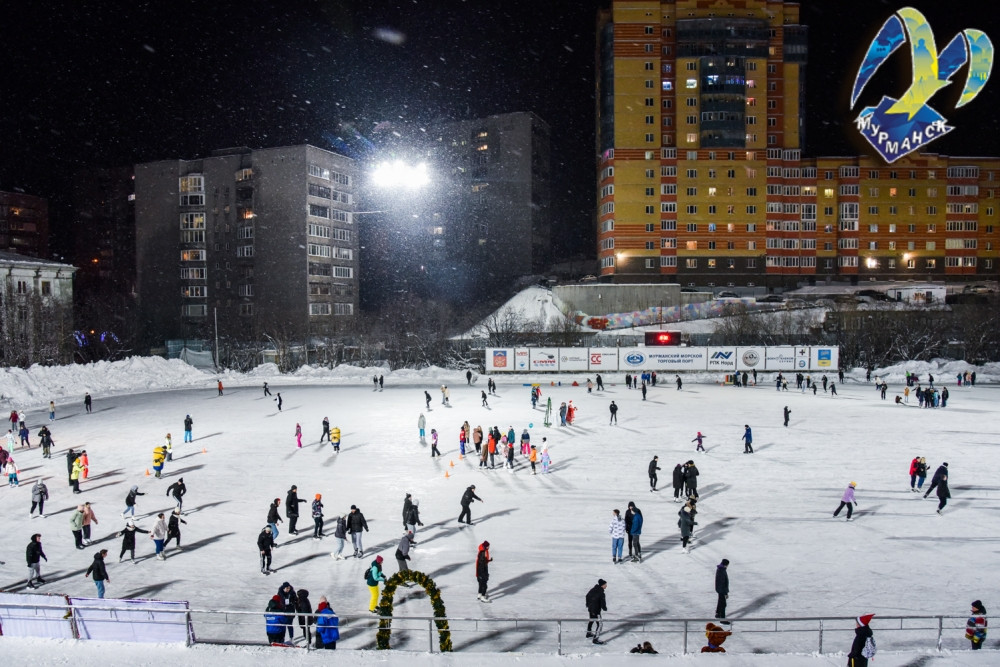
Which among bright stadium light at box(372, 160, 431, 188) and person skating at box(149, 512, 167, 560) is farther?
bright stadium light at box(372, 160, 431, 188)

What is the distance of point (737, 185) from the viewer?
267 ft

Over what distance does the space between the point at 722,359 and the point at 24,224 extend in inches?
5415

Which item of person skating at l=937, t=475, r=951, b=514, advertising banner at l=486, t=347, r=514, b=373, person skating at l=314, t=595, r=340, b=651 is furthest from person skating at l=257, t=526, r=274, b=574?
advertising banner at l=486, t=347, r=514, b=373

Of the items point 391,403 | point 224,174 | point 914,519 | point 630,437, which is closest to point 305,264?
point 224,174

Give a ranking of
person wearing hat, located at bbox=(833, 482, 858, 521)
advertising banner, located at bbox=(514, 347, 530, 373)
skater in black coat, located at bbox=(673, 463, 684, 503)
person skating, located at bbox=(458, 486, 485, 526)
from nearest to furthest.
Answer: person skating, located at bbox=(458, 486, 485, 526)
person wearing hat, located at bbox=(833, 482, 858, 521)
skater in black coat, located at bbox=(673, 463, 684, 503)
advertising banner, located at bbox=(514, 347, 530, 373)

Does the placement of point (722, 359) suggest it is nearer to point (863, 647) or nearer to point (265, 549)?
point (265, 549)

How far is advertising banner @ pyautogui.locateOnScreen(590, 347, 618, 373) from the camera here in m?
50.4

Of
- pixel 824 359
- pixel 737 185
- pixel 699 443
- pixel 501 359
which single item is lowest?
pixel 699 443

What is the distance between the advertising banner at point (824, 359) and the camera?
160 feet

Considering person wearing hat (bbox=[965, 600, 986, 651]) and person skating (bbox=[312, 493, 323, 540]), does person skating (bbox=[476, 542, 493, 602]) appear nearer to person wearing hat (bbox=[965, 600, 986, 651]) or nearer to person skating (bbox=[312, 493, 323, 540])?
person skating (bbox=[312, 493, 323, 540])

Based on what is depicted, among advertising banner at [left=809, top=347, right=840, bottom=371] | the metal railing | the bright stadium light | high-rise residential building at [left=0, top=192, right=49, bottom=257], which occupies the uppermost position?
high-rise residential building at [left=0, top=192, right=49, bottom=257]

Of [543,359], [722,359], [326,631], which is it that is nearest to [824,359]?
[722,359]

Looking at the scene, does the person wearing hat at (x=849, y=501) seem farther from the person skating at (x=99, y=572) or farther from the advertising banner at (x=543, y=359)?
the advertising banner at (x=543, y=359)

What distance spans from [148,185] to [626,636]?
95.0 m
